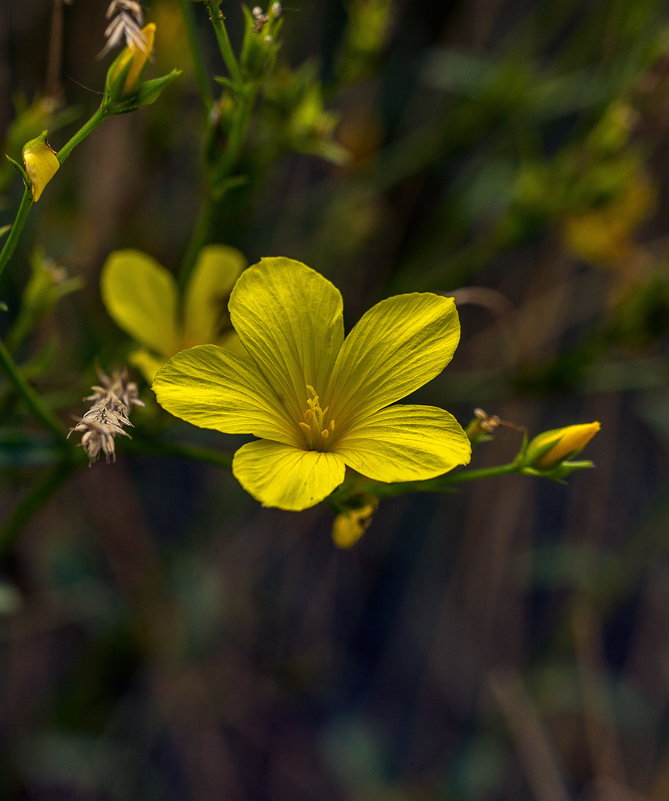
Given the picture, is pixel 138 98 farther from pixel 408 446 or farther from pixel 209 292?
pixel 408 446

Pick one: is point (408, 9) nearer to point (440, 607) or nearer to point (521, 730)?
point (440, 607)

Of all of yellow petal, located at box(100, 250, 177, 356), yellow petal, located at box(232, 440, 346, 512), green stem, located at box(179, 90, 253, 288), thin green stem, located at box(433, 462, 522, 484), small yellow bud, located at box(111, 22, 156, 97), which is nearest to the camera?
yellow petal, located at box(232, 440, 346, 512)

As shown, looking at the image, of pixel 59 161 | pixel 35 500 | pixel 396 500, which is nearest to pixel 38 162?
pixel 59 161

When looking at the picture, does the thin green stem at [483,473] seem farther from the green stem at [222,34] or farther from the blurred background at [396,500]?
the blurred background at [396,500]

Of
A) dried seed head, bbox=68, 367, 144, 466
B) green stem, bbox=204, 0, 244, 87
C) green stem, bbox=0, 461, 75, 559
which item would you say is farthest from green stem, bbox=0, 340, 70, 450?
green stem, bbox=204, 0, 244, 87

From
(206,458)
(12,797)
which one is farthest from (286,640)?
(206,458)

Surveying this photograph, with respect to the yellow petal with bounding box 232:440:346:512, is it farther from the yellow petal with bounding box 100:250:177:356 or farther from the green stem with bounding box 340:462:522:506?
the yellow petal with bounding box 100:250:177:356

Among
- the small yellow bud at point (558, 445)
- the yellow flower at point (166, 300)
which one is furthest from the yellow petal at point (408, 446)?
the yellow flower at point (166, 300)
